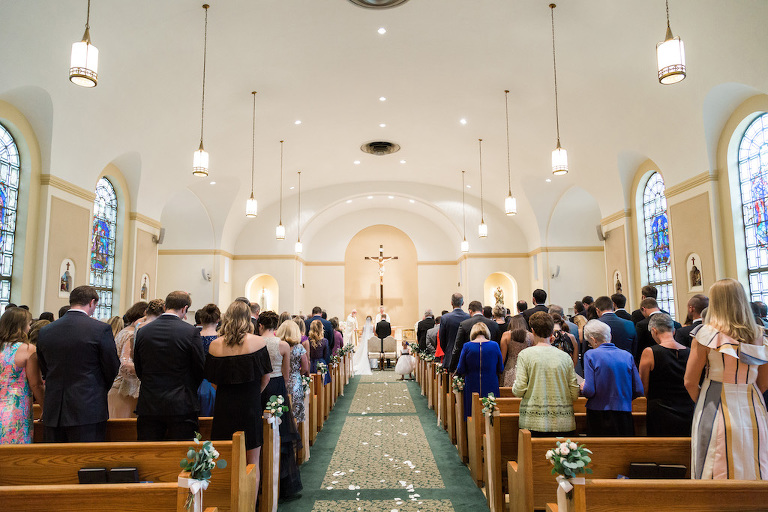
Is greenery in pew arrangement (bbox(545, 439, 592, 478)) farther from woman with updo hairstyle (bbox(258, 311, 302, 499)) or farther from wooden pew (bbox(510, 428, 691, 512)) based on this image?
woman with updo hairstyle (bbox(258, 311, 302, 499))

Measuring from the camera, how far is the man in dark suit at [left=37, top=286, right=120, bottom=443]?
11.0 feet

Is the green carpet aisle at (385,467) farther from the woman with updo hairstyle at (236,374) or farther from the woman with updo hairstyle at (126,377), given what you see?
the woman with updo hairstyle at (126,377)

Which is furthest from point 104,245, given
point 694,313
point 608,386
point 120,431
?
point 694,313

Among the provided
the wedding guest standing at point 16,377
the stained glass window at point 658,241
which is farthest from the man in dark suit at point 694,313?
the stained glass window at point 658,241

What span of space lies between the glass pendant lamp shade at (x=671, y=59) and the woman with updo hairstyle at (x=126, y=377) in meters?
5.00

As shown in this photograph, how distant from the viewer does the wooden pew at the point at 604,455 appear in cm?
294

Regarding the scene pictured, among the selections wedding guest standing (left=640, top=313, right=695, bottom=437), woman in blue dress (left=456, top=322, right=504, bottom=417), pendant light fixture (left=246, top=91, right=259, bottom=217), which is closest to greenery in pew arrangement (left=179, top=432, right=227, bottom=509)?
wedding guest standing (left=640, top=313, right=695, bottom=437)

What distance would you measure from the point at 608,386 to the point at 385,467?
2671 mm

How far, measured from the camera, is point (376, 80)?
966cm

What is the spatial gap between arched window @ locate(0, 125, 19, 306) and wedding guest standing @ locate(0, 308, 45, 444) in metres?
5.07

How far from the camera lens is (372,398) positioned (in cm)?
962

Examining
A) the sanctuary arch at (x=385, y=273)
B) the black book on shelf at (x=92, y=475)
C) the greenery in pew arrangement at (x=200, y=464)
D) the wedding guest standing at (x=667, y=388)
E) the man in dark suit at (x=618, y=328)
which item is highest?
the sanctuary arch at (x=385, y=273)

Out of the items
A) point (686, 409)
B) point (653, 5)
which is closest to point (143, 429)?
point (686, 409)

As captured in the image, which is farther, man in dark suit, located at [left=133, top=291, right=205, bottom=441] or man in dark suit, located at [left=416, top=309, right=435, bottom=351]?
man in dark suit, located at [left=416, top=309, right=435, bottom=351]
